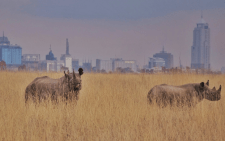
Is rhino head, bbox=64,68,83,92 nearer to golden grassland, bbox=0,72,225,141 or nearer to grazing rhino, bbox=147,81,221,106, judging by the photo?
golden grassland, bbox=0,72,225,141

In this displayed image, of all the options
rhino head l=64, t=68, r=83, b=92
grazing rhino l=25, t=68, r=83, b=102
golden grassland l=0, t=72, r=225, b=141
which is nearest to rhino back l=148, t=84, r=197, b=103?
golden grassland l=0, t=72, r=225, b=141

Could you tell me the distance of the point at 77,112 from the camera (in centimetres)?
662

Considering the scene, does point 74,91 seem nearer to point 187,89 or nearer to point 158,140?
point 158,140

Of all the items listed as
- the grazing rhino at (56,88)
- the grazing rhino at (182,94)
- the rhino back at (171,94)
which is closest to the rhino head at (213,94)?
the grazing rhino at (182,94)

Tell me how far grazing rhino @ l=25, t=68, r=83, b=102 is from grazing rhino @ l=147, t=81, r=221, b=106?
2388 mm

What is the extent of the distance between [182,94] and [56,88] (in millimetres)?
3504

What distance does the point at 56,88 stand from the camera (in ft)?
21.7

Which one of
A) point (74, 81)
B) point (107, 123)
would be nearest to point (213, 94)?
point (107, 123)

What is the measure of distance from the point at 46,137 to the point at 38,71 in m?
11.4

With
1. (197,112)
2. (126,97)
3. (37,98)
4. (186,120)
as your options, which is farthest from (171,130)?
(126,97)

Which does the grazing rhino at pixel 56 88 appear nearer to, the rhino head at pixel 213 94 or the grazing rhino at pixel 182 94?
the grazing rhino at pixel 182 94

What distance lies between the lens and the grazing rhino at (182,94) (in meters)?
7.64

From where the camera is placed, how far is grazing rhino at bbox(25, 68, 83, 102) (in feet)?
20.5

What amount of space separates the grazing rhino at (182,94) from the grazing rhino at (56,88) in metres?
2.39
